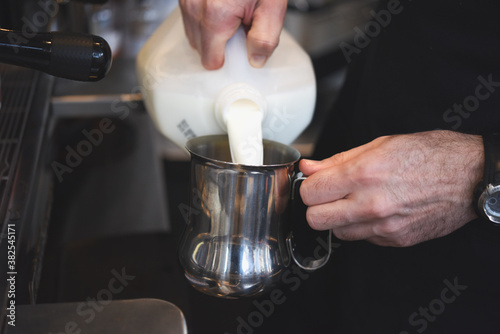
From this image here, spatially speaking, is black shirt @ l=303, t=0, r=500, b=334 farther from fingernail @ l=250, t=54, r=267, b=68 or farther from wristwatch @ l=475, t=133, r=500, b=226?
fingernail @ l=250, t=54, r=267, b=68

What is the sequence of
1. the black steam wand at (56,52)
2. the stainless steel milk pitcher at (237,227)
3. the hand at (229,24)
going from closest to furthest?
the black steam wand at (56,52), the stainless steel milk pitcher at (237,227), the hand at (229,24)

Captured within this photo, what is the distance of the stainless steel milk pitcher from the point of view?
570 mm

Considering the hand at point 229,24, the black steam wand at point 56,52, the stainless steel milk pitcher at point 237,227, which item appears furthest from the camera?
the hand at point 229,24

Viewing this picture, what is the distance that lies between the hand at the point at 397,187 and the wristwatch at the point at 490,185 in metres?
0.01

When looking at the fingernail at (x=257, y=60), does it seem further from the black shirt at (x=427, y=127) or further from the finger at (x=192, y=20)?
the black shirt at (x=427, y=127)

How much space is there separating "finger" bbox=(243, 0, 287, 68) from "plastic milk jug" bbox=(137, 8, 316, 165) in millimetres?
21

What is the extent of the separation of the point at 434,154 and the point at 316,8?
91.9 inches

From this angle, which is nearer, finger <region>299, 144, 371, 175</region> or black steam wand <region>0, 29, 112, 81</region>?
black steam wand <region>0, 29, 112, 81</region>

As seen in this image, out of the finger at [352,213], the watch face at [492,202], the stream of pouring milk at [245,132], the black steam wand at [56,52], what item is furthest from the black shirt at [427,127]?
the black steam wand at [56,52]

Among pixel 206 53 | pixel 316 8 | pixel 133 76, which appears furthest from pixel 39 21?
pixel 316 8

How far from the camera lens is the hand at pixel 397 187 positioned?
0.61 metres

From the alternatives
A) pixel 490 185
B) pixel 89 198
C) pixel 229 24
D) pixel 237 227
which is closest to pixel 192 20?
pixel 229 24

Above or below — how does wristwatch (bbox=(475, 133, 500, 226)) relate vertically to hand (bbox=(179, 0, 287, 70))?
below

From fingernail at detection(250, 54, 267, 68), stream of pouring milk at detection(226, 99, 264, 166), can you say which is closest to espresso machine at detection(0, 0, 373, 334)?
stream of pouring milk at detection(226, 99, 264, 166)
